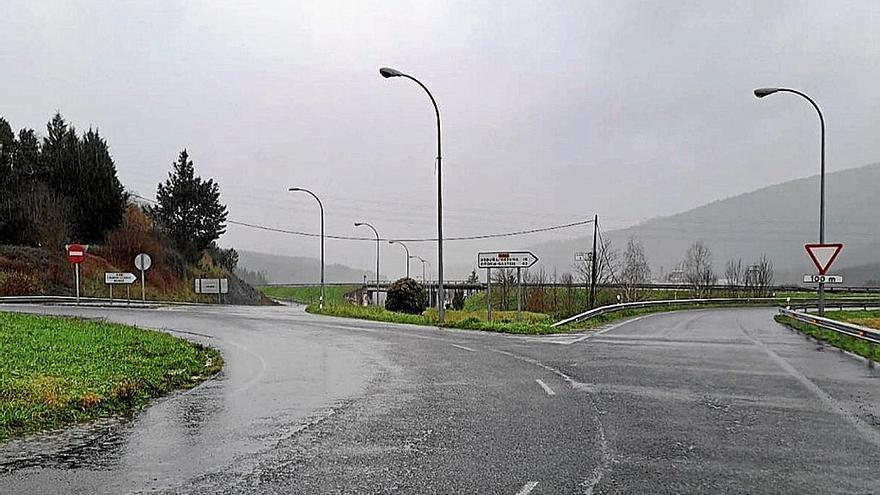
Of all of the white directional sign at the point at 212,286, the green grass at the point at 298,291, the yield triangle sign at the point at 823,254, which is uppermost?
the yield triangle sign at the point at 823,254

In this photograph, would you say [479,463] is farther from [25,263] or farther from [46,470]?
[25,263]

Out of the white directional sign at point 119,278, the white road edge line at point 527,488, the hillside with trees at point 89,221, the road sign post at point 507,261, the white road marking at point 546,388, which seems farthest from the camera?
the hillside with trees at point 89,221

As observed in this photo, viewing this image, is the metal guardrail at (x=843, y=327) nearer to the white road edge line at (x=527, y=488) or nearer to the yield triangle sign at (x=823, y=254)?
the yield triangle sign at (x=823, y=254)

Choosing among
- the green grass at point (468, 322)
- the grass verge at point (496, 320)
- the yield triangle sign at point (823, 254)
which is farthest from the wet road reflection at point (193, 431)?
the yield triangle sign at point (823, 254)

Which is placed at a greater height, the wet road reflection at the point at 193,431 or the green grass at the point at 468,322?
the green grass at the point at 468,322

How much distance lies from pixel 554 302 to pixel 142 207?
52293mm

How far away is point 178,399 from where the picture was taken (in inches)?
444

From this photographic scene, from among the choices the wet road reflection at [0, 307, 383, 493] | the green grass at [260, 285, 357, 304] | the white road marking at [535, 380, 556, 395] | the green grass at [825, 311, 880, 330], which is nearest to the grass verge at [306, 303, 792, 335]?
the wet road reflection at [0, 307, 383, 493]

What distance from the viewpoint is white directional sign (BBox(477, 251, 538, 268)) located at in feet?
99.8

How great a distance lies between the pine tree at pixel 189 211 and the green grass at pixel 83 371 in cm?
5710

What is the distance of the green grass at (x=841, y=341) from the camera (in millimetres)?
18381

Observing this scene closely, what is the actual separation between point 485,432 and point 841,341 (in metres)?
17.7

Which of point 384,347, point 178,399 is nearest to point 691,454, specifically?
point 178,399

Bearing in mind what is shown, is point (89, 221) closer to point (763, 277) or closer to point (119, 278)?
point (119, 278)
